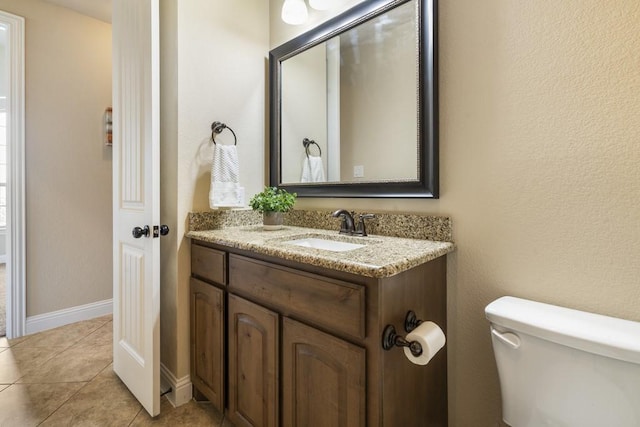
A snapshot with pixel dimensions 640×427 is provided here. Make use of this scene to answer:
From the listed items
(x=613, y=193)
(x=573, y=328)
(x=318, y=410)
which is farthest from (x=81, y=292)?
(x=613, y=193)

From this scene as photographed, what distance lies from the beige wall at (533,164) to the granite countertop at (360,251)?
20 cm

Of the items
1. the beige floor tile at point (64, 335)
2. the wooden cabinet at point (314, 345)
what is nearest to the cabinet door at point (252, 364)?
the wooden cabinet at point (314, 345)

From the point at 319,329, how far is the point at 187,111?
1.26 meters

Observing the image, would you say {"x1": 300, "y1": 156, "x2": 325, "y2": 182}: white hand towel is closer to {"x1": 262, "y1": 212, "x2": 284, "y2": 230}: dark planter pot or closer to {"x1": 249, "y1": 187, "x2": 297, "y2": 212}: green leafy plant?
{"x1": 249, "y1": 187, "x2": 297, "y2": 212}: green leafy plant

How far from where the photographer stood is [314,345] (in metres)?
0.96

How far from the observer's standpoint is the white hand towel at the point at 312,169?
1.71 metres

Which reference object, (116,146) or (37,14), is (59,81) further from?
(116,146)

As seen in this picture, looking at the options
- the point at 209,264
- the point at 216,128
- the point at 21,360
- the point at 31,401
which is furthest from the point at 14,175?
the point at 209,264

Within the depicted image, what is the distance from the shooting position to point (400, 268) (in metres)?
0.85

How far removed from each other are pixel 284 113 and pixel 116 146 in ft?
3.14

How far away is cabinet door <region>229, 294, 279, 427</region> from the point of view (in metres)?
1.11

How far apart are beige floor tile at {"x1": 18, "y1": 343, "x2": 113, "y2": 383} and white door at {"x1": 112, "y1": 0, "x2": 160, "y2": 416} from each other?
0.63 ft

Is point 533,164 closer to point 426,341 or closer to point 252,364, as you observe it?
point 426,341

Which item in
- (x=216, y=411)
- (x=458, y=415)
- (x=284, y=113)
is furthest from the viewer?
(x=284, y=113)
